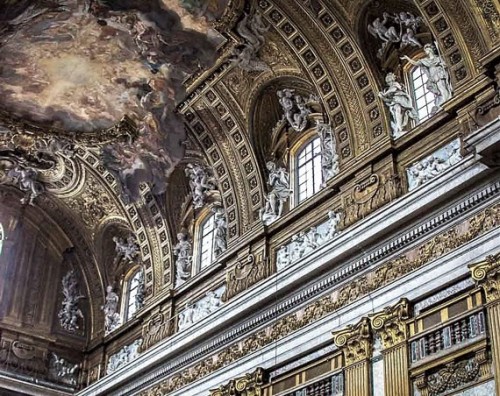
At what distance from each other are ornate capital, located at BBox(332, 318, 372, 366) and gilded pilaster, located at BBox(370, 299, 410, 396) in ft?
0.57

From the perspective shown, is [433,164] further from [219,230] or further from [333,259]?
[219,230]

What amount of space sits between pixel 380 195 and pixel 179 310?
22.0 ft

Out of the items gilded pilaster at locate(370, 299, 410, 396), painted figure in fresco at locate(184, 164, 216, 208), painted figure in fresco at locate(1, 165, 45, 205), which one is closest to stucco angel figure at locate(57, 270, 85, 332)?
painted figure in fresco at locate(1, 165, 45, 205)

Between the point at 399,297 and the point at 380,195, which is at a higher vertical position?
the point at 380,195

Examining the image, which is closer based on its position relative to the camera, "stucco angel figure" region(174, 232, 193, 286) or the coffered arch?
the coffered arch

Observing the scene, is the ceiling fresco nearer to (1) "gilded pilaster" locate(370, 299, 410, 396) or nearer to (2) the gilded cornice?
(2) the gilded cornice

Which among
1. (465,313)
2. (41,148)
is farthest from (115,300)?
(465,313)

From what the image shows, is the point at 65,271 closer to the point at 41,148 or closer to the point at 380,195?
the point at 41,148

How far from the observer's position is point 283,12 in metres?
15.4

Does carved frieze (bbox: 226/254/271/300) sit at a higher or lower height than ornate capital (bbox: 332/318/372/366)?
higher

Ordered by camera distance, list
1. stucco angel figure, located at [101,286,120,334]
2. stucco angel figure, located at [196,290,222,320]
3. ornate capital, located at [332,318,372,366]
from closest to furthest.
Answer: ornate capital, located at [332,318,372,366], stucco angel figure, located at [196,290,222,320], stucco angel figure, located at [101,286,120,334]

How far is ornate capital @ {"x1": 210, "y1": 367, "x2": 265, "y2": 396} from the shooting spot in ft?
46.6

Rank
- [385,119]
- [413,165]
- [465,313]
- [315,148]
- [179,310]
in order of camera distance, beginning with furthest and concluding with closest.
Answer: [179,310]
[315,148]
[385,119]
[413,165]
[465,313]

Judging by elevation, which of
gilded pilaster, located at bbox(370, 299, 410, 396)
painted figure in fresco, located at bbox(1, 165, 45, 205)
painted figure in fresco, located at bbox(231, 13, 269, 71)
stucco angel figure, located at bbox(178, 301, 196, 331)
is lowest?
gilded pilaster, located at bbox(370, 299, 410, 396)
